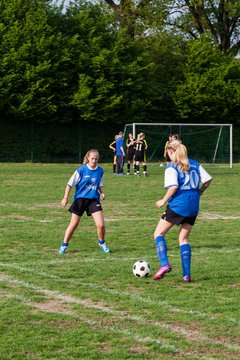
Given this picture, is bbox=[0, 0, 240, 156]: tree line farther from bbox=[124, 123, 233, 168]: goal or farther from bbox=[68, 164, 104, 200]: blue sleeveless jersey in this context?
bbox=[68, 164, 104, 200]: blue sleeveless jersey

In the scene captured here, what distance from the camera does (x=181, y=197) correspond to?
9.77 meters

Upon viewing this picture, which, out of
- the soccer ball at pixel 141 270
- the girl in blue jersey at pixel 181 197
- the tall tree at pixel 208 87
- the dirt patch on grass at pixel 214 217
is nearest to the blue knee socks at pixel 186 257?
the girl in blue jersey at pixel 181 197

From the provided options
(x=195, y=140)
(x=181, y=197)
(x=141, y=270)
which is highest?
(x=195, y=140)

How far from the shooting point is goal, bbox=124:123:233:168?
43.3 meters

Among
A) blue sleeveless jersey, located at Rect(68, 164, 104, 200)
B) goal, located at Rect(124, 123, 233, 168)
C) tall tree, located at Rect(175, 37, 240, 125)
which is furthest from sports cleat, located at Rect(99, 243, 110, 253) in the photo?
tall tree, located at Rect(175, 37, 240, 125)

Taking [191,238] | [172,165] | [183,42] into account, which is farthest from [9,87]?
[172,165]

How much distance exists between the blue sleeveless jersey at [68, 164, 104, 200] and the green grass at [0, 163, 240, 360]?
3.03ft

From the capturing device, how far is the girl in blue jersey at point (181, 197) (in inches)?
379

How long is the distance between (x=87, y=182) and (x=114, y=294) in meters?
3.65

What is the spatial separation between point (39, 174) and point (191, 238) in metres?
20.2

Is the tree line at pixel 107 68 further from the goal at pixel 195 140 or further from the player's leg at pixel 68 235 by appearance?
the player's leg at pixel 68 235

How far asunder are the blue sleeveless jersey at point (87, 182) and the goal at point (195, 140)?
30.2 meters

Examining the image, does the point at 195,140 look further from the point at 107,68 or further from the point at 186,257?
the point at 186,257

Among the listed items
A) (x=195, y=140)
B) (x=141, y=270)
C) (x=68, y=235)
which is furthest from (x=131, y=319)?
(x=195, y=140)
